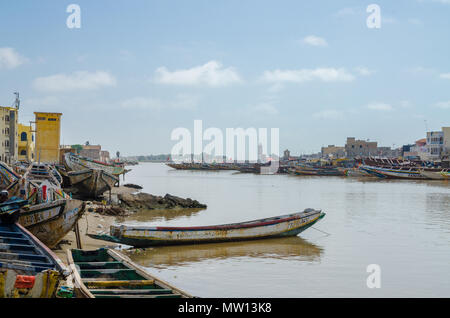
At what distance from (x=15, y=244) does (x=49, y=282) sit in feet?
12.6

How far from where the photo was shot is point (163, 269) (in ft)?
45.3

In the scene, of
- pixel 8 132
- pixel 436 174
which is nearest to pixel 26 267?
pixel 8 132

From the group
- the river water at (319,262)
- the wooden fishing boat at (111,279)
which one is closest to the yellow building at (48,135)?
the river water at (319,262)

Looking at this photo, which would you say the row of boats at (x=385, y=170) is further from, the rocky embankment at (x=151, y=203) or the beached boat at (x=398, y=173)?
the rocky embankment at (x=151, y=203)

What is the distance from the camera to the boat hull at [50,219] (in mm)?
12500

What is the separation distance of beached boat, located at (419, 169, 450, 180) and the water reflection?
65035 millimetres

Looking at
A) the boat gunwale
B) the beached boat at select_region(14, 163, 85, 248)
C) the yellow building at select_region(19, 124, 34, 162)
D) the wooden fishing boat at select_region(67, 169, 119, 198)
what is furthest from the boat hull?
the yellow building at select_region(19, 124, 34, 162)

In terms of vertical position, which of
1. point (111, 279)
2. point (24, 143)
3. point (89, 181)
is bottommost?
point (111, 279)

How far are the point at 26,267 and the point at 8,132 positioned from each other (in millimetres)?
48496

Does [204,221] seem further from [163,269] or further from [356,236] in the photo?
[163,269]

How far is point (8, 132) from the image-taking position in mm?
52625

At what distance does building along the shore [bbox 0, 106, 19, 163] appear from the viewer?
51250 millimetres

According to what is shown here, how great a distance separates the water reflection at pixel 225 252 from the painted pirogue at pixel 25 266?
419 cm

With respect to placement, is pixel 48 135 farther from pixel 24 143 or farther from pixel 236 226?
pixel 236 226
